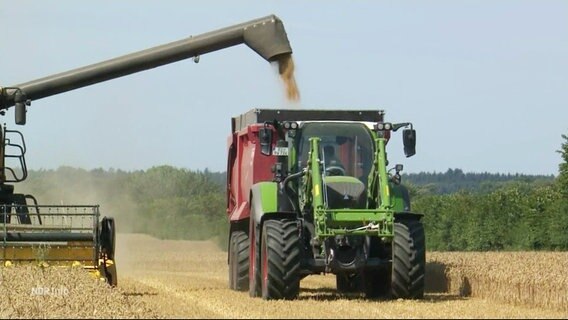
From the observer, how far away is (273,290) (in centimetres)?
1459

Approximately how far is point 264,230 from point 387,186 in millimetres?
1581

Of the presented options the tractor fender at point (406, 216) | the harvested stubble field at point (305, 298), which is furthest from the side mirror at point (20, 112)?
the tractor fender at point (406, 216)

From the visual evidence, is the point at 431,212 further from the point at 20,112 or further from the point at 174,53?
the point at 20,112

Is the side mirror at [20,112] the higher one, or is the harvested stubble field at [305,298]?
the side mirror at [20,112]

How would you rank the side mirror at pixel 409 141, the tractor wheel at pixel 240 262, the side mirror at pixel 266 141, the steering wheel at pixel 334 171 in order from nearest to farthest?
the side mirror at pixel 266 141
the steering wheel at pixel 334 171
the side mirror at pixel 409 141
the tractor wheel at pixel 240 262

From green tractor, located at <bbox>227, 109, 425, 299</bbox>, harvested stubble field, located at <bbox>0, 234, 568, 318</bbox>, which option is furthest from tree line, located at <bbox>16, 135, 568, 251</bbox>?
green tractor, located at <bbox>227, 109, 425, 299</bbox>

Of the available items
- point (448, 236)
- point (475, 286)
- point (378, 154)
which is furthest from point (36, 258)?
point (448, 236)

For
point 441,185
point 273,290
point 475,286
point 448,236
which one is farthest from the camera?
point 441,185

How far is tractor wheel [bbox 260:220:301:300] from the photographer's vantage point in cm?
1455

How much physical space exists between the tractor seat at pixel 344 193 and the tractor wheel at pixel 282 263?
769 mm

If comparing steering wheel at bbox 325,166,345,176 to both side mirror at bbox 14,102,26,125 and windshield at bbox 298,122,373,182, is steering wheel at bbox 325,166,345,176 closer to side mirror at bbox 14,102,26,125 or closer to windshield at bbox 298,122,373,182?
windshield at bbox 298,122,373,182

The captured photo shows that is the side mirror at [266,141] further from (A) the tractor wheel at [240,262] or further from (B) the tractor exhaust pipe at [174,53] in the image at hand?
(A) the tractor wheel at [240,262]

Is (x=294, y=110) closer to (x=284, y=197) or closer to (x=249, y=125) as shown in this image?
(x=249, y=125)

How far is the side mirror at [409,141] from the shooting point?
52.1 ft
